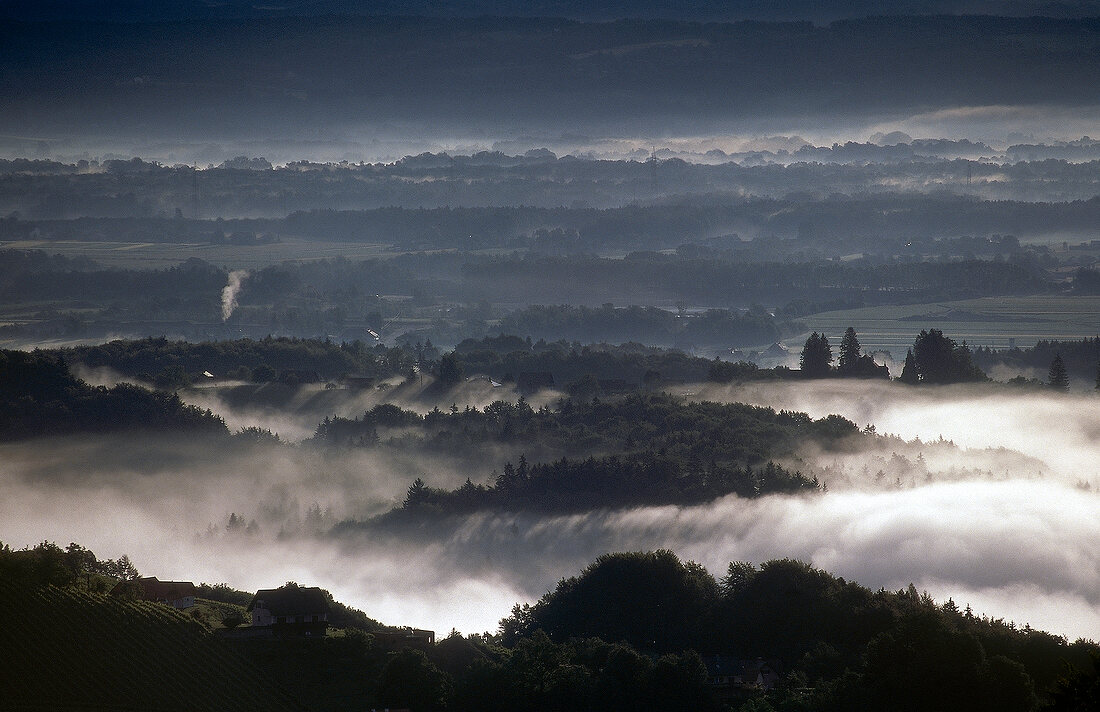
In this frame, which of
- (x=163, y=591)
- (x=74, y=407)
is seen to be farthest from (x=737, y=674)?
(x=74, y=407)

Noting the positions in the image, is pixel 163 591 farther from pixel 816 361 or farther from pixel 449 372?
pixel 449 372

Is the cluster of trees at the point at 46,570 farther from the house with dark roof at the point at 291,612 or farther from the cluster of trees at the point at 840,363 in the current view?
the cluster of trees at the point at 840,363

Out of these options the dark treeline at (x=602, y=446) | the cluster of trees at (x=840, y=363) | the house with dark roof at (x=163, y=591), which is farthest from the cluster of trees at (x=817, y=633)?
the cluster of trees at (x=840, y=363)

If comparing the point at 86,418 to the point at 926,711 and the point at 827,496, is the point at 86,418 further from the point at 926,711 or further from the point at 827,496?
the point at 926,711

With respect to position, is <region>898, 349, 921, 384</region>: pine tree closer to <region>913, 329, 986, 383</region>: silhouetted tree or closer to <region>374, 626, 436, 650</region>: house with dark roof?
<region>913, 329, 986, 383</region>: silhouetted tree

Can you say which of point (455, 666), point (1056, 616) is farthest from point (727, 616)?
point (1056, 616)


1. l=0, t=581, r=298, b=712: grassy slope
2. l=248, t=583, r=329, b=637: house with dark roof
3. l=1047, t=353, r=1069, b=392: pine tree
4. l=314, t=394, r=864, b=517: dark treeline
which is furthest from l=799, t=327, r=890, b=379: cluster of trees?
l=0, t=581, r=298, b=712: grassy slope

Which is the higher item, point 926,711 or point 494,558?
point 926,711
